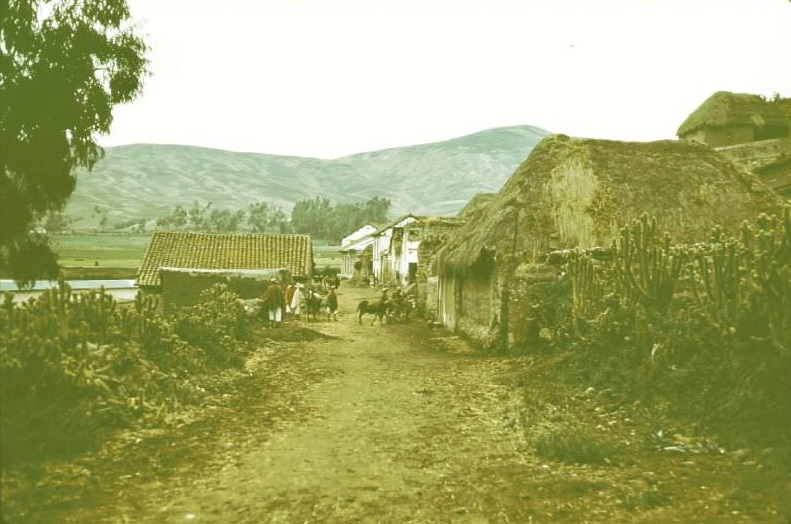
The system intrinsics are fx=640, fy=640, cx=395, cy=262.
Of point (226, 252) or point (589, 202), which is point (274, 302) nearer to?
point (589, 202)

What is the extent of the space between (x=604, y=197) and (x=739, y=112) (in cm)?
2273

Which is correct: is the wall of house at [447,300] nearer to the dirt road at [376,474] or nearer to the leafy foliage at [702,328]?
the leafy foliage at [702,328]

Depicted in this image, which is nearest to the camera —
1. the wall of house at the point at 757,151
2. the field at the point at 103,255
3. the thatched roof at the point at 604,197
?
the thatched roof at the point at 604,197

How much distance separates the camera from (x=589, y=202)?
1670cm

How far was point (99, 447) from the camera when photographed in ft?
24.5

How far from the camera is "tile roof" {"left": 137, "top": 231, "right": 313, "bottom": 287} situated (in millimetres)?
31812

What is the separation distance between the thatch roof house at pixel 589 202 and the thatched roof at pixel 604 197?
0.09 feet

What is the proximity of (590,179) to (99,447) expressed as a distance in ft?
44.8

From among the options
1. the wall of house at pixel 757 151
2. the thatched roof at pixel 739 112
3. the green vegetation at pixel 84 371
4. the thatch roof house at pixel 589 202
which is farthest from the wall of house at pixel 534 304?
the thatched roof at pixel 739 112

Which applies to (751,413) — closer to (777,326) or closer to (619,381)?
(777,326)

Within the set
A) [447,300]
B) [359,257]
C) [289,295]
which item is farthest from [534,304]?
[359,257]

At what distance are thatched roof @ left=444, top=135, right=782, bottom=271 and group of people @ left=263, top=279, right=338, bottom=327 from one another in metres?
6.17

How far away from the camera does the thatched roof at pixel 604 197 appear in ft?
52.7

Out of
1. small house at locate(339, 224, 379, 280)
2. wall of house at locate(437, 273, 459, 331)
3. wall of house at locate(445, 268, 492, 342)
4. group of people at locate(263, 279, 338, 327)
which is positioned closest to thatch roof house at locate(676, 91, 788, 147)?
wall of house at locate(437, 273, 459, 331)
